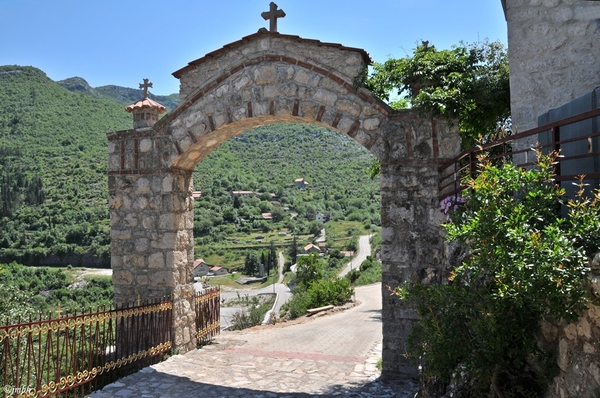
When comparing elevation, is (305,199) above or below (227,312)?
above

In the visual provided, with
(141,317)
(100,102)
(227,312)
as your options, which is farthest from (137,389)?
(100,102)

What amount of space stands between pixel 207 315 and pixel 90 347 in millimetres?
2897

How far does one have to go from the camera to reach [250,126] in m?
7.68

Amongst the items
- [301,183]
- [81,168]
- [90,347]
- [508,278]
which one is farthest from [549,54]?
[301,183]

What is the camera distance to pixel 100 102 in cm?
5747

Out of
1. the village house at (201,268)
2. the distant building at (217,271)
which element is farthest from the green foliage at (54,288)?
the distant building at (217,271)

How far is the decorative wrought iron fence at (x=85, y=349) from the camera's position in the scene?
488 centimetres

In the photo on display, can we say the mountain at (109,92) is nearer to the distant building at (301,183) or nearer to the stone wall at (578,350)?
the distant building at (301,183)

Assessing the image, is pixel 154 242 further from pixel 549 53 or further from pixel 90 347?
pixel 549 53

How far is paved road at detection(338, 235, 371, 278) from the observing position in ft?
127

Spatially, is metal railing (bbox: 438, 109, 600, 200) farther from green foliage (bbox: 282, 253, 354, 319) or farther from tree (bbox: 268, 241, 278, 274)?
tree (bbox: 268, 241, 278, 274)

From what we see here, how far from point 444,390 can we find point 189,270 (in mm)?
5020

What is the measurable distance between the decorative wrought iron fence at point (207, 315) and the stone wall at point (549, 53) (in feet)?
18.3

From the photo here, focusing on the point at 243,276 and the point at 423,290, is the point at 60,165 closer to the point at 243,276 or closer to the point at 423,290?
the point at 243,276
